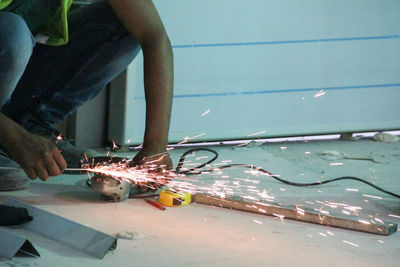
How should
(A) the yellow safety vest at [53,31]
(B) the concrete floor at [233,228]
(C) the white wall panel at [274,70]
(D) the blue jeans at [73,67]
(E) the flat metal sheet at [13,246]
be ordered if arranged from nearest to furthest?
(E) the flat metal sheet at [13,246] → (B) the concrete floor at [233,228] → (A) the yellow safety vest at [53,31] → (D) the blue jeans at [73,67] → (C) the white wall panel at [274,70]

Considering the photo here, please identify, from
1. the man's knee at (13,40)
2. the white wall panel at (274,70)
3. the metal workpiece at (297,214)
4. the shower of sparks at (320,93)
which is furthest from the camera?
the shower of sparks at (320,93)

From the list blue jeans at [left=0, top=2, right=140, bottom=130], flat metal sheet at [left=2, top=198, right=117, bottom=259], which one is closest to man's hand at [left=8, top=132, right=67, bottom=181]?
flat metal sheet at [left=2, top=198, right=117, bottom=259]

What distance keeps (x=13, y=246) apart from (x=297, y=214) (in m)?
1.04

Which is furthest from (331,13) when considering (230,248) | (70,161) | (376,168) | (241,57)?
(230,248)

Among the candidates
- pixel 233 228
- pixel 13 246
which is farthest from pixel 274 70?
pixel 13 246

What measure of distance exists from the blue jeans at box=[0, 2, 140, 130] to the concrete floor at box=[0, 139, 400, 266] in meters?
0.36

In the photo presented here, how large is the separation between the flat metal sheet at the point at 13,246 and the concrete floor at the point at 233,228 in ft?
0.09

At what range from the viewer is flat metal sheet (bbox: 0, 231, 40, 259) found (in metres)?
2.26

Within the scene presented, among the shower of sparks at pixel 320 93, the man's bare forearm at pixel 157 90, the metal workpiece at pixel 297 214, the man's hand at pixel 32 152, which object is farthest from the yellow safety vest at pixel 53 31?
the shower of sparks at pixel 320 93

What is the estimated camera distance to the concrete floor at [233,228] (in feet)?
7.82

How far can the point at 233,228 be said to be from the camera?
2693 mm

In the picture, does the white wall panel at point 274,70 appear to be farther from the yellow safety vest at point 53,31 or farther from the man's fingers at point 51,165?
the man's fingers at point 51,165

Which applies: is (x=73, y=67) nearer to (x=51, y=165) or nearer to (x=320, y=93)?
(x=51, y=165)

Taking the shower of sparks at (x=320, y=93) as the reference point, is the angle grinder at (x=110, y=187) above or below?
below
